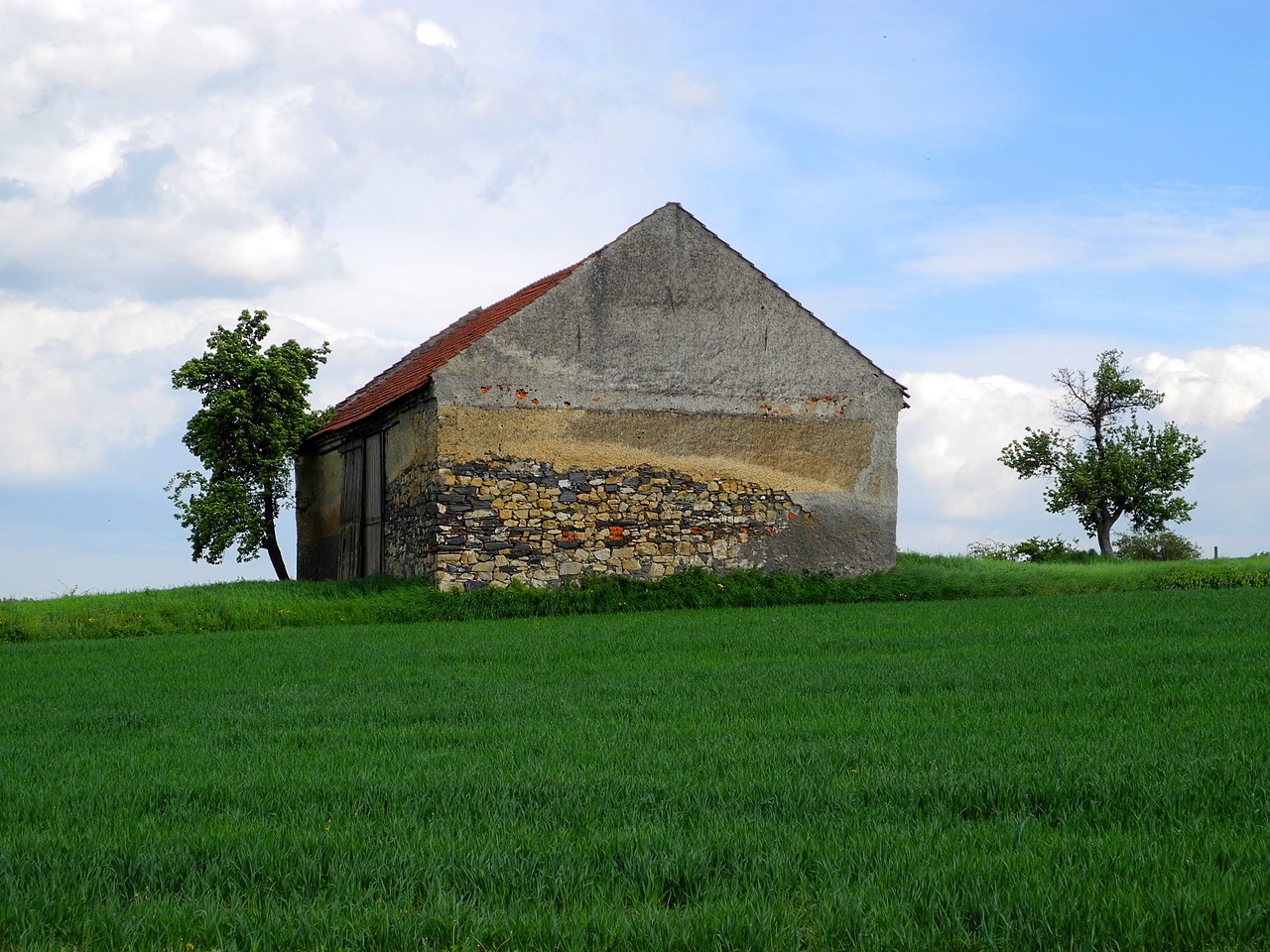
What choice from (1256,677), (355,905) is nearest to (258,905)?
(355,905)

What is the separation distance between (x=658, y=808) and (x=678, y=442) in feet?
58.5

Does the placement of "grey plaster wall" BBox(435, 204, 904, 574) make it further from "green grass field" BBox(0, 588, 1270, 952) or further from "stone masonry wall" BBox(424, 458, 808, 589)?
"green grass field" BBox(0, 588, 1270, 952)

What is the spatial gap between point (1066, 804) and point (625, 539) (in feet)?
56.5

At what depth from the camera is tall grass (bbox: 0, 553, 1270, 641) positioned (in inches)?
826

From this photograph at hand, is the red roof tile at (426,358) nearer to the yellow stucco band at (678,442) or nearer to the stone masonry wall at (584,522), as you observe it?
the yellow stucco band at (678,442)

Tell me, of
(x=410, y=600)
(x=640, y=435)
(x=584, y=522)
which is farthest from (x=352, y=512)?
(x=640, y=435)

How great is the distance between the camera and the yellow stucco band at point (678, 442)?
22.4m

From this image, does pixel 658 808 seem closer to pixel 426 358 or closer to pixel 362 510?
pixel 362 510

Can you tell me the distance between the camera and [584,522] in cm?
2292

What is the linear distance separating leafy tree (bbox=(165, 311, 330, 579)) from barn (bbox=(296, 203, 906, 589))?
4.03 metres

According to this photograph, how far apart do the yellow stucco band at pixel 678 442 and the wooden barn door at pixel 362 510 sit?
13.1 ft

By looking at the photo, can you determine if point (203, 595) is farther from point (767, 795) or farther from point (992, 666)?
point (767, 795)

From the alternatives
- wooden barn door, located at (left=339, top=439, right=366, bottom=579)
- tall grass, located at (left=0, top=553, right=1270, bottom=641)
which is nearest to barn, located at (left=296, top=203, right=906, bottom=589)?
wooden barn door, located at (left=339, top=439, right=366, bottom=579)

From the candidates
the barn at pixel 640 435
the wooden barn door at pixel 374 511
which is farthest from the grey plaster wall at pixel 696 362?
the wooden barn door at pixel 374 511
